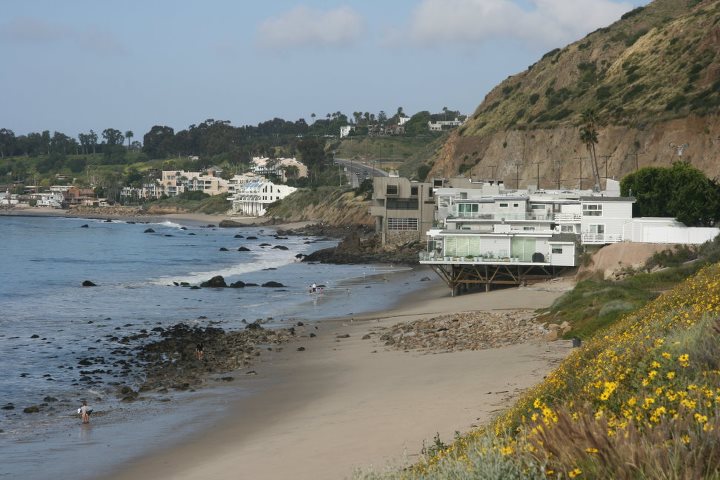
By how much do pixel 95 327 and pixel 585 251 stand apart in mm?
27212

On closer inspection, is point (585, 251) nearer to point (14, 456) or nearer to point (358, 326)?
point (358, 326)

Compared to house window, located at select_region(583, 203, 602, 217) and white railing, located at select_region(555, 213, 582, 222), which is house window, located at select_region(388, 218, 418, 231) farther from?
house window, located at select_region(583, 203, 602, 217)

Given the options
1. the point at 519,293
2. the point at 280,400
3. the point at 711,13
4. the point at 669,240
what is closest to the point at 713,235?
the point at 669,240

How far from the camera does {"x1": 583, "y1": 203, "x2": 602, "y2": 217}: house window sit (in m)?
56.9

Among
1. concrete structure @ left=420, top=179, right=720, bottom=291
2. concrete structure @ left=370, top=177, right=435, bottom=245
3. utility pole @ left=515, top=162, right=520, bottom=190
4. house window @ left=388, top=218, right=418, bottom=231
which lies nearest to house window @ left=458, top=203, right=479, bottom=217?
concrete structure @ left=420, top=179, right=720, bottom=291

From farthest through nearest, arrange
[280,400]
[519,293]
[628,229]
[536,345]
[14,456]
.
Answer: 1. [628,229]
2. [519,293]
3. [536,345]
4. [280,400]
5. [14,456]

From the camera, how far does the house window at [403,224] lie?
97.2 metres

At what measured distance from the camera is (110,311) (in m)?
53.9

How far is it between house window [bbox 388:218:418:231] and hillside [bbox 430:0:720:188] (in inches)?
723

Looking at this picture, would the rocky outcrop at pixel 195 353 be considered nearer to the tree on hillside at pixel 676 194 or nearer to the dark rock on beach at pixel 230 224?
the tree on hillside at pixel 676 194

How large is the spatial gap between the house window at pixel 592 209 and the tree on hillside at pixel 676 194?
18.2 ft

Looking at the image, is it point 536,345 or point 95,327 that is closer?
point 536,345

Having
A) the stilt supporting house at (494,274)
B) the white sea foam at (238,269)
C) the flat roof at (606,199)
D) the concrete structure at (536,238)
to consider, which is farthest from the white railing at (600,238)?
the white sea foam at (238,269)

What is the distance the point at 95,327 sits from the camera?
47.4 m
